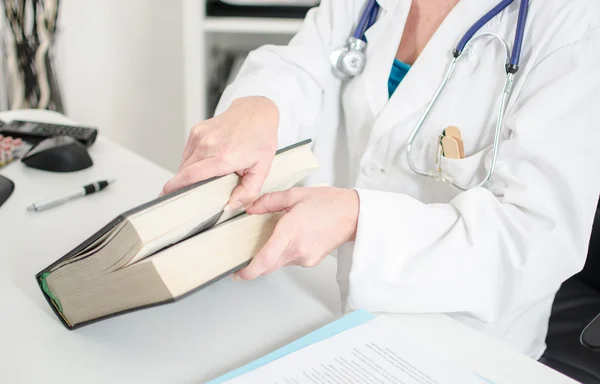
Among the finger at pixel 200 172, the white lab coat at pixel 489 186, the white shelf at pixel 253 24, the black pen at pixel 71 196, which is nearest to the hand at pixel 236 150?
the finger at pixel 200 172

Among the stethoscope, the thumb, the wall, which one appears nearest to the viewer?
the thumb

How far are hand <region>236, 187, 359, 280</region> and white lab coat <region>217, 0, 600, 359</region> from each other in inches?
0.8

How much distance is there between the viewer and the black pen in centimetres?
72

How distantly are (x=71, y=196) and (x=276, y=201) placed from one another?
0.39 metres

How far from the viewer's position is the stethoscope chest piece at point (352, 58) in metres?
0.85

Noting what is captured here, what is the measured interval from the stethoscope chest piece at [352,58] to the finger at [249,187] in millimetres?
379

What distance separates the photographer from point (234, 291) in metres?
0.58

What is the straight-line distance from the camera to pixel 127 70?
5.68ft

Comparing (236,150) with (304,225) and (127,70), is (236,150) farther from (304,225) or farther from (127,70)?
(127,70)

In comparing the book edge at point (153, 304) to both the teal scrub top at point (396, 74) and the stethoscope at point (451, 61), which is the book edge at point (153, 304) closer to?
the stethoscope at point (451, 61)

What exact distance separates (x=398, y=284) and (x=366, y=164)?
29cm

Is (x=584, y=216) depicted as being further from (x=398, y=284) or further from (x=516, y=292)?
(x=398, y=284)

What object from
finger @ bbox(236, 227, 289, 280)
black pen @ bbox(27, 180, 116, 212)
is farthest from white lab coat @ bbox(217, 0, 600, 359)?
black pen @ bbox(27, 180, 116, 212)

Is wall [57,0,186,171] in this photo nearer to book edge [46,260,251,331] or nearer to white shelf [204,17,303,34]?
white shelf [204,17,303,34]
